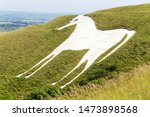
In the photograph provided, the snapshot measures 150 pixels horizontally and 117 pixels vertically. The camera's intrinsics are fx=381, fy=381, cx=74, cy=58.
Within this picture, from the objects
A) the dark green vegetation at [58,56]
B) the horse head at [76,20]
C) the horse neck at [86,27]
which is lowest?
the dark green vegetation at [58,56]

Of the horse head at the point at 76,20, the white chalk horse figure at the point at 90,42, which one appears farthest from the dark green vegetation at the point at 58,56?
the horse head at the point at 76,20

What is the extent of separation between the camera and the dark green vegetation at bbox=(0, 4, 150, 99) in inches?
2090

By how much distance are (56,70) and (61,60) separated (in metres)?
3.08

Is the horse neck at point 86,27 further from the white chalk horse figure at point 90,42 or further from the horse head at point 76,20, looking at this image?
the horse head at point 76,20

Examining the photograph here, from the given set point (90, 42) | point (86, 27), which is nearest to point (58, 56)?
point (90, 42)

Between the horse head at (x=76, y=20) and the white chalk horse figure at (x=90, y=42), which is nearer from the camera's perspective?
the white chalk horse figure at (x=90, y=42)

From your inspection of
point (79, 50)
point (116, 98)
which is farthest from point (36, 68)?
point (116, 98)

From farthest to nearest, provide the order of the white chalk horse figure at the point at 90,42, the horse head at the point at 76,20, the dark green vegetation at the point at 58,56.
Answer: the horse head at the point at 76,20, the white chalk horse figure at the point at 90,42, the dark green vegetation at the point at 58,56

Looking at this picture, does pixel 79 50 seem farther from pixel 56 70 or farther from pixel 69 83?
pixel 69 83

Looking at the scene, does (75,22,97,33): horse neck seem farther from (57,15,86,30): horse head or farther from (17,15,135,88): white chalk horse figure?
(57,15,86,30): horse head

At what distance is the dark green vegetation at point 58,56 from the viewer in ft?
174

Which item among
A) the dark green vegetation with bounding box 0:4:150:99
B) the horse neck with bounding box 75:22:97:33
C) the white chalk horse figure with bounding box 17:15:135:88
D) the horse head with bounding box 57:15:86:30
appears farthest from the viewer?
the horse head with bounding box 57:15:86:30

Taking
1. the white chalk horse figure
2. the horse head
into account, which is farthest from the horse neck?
the horse head

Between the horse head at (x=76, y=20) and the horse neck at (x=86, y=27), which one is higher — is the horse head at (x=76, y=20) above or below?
above
